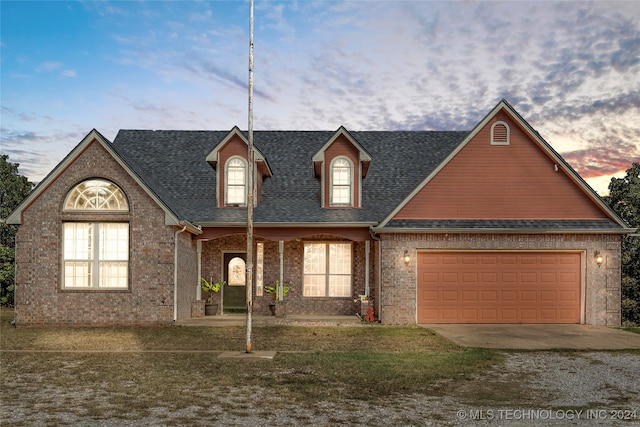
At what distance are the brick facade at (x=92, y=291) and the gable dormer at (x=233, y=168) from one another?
12.1 feet

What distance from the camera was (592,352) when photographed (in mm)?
13734

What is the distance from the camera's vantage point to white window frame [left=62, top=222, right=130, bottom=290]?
60.3 feet

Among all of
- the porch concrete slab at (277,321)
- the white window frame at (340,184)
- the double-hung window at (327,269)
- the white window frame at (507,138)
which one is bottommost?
the porch concrete slab at (277,321)

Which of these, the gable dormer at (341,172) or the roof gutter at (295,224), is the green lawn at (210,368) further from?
the gable dormer at (341,172)

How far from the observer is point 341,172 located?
21.6m

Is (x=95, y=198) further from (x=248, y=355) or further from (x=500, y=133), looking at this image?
(x=500, y=133)

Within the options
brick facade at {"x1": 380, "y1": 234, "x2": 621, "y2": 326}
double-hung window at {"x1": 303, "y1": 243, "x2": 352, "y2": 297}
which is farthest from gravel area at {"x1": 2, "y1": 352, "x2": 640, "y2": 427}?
double-hung window at {"x1": 303, "y1": 243, "x2": 352, "y2": 297}

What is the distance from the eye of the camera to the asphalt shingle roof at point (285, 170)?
2070cm

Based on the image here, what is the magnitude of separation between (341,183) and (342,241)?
218 centimetres

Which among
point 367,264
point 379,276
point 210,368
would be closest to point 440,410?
point 210,368

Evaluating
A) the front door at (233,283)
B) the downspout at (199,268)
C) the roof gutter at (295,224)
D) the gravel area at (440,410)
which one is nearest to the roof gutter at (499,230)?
the roof gutter at (295,224)

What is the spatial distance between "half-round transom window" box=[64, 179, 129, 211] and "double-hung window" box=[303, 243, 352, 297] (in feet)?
22.8

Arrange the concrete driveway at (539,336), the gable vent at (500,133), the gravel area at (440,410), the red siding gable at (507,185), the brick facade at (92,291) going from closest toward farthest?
the gravel area at (440,410), the concrete driveway at (539,336), the brick facade at (92,291), the red siding gable at (507,185), the gable vent at (500,133)

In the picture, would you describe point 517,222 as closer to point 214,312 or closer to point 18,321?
point 214,312
